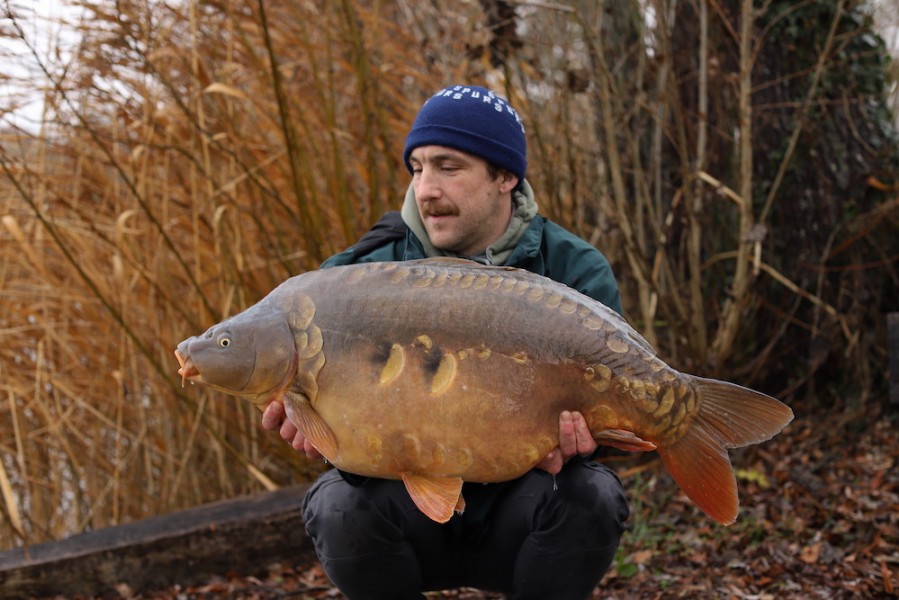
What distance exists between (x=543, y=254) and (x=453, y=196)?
26 centimetres

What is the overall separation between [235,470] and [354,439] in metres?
2.04

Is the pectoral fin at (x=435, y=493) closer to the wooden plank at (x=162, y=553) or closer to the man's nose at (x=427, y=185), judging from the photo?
the man's nose at (x=427, y=185)

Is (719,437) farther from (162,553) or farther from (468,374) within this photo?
(162,553)

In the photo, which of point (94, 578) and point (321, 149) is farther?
point (321, 149)

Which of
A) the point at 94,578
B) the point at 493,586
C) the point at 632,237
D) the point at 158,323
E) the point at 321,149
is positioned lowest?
the point at 94,578

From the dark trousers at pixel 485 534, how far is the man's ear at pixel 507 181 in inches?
23.1

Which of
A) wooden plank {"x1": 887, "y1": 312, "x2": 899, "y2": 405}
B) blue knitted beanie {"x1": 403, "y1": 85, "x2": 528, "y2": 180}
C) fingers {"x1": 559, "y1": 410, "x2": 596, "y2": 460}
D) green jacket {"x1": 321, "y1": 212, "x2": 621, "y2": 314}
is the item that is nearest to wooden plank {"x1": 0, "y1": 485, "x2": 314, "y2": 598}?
green jacket {"x1": 321, "y1": 212, "x2": 621, "y2": 314}

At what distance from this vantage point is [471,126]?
2061mm

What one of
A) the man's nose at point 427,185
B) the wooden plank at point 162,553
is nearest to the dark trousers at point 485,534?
the man's nose at point 427,185

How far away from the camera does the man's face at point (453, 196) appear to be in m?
2.05

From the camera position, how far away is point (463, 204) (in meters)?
2.06

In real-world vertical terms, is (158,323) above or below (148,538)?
above

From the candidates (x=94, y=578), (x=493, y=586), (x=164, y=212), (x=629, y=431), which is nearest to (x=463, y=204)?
(x=629, y=431)

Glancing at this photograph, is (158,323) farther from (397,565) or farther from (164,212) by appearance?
(397,565)
